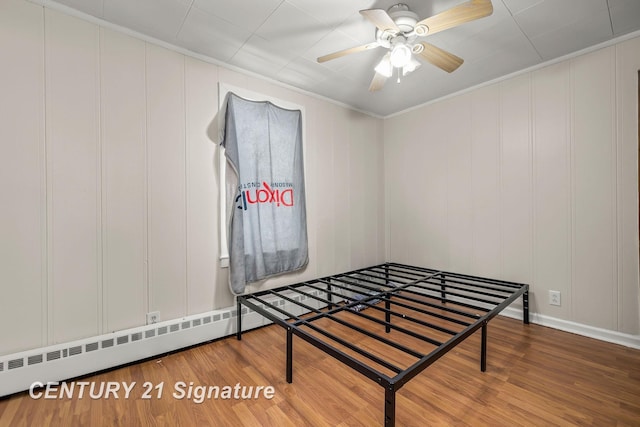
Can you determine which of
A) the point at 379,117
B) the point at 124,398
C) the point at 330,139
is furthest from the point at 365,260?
the point at 124,398

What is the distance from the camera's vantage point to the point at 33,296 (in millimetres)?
1601

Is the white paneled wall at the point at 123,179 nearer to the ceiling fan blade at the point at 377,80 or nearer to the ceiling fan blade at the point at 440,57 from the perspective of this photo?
the ceiling fan blade at the point at 377,80

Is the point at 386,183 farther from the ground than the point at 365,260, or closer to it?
farther from the ground

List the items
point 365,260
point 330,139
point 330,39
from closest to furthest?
1. point 330,39
2. point 330,139
3. point 365,260

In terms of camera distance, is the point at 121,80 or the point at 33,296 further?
the point at 121,80

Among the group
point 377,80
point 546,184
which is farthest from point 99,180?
point 546,184

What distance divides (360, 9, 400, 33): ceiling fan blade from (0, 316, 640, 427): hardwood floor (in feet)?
6.74

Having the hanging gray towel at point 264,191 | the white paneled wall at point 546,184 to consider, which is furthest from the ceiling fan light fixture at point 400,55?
the white paneled wall at point 546,184

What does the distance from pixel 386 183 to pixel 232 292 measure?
2.41 m

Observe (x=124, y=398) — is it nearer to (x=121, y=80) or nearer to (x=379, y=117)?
(x=121, y=80)

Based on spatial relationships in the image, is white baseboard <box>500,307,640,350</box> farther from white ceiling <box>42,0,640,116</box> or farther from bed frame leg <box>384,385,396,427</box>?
white ceiling <box>42,0,640,116</box>

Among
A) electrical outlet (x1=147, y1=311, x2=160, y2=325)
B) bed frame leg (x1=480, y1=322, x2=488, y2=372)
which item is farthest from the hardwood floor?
electrical outlet (x1=147, y1=311, x2=160, y2=325)

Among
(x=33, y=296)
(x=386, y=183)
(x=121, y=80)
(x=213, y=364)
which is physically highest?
(x=121, y=80)

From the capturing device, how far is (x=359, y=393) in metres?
1.56
